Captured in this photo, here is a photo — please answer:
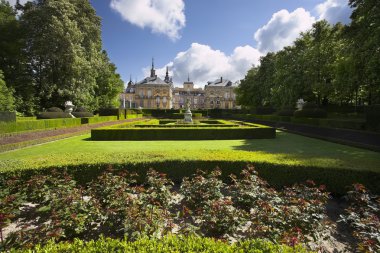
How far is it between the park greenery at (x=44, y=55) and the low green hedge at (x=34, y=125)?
298 inches

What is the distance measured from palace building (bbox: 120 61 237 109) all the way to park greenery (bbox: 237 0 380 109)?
44.4 meters

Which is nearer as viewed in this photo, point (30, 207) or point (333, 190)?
point (30, 207)

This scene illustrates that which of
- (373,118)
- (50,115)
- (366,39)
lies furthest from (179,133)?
(50,115)

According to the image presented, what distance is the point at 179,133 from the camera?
1550 centimetres

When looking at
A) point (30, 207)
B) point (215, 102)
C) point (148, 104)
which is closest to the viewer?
point (30, 207)

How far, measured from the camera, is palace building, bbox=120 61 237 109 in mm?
93269

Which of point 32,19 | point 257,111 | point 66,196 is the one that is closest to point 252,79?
point 257,111

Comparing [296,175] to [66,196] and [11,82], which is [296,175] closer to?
[66,196]

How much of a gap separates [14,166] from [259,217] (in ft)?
20.9

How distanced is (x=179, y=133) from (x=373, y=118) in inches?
492

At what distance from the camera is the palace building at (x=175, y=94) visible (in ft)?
306

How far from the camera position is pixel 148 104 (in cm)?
9394

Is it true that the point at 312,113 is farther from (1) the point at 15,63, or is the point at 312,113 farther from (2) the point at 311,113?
(1) the point at 15,63

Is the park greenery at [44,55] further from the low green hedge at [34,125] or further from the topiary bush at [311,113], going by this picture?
the topiary bush at [311,113]
